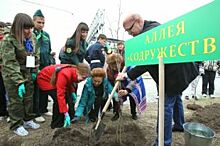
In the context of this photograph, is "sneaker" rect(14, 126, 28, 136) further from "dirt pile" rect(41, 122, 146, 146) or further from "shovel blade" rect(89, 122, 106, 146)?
"shovel blade" rect(89, 122, 106, 146)

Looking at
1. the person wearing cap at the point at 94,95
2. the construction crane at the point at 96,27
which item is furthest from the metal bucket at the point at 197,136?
the construction crane at the point at 96,27

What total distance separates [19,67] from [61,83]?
0.52 metres

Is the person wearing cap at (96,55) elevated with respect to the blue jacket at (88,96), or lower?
elevated

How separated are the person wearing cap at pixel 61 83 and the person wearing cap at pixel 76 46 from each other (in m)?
0.53

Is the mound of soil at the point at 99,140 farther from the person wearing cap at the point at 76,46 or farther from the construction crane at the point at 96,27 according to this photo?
the construction crane at the point at 96,27

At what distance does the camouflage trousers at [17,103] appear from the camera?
108 inches

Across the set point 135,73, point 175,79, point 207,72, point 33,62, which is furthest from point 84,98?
point 207,72

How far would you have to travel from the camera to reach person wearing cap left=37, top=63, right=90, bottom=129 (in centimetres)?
276

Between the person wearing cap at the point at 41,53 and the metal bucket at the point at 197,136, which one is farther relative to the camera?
the person wearing cap at the point at 41,53

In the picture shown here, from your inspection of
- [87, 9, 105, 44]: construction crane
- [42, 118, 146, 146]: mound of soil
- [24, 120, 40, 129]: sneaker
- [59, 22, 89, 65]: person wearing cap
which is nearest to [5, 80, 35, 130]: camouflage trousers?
[24, 120, 40, 129]: sneaker

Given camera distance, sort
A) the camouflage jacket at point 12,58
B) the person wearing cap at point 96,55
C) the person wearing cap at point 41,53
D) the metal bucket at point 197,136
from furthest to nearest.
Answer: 1. the person wearing cap at point 96,55
2. the person wearing cap at point 41,53
3. the camouflage jacket at point 12,58
4. the metal bucket at point 197,136

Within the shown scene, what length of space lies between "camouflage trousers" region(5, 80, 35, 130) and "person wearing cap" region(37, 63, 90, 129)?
7.8 inches

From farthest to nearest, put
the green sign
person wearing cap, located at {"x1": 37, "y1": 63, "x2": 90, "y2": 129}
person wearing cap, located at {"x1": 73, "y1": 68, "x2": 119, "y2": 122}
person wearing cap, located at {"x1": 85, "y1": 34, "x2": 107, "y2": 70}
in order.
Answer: person wearing cap, located at {"x1": 85, "y1": 34, "x2": 107, "y2": 70}, person wearing cap, located at {"x1": 73, "y1": 68, "x2": 119, "y2": 122}, person wearing cap, located at {"x1": 37, "y1": 63, "x2": 90, "y2": 129}, the green sign

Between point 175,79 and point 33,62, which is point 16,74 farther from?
point 175,79
